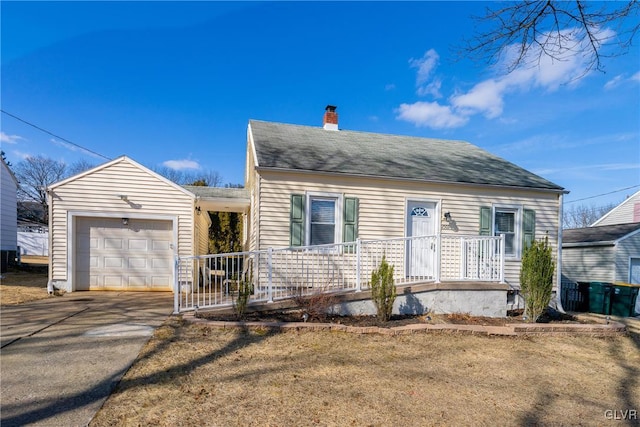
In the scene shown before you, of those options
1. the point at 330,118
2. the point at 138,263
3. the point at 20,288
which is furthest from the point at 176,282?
the point at 330,118

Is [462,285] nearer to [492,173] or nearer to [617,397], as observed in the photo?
[617,397]

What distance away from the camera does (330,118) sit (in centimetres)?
1210

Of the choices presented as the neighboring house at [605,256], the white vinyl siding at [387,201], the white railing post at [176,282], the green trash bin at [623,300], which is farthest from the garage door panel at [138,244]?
the neighboring house at [605,256]

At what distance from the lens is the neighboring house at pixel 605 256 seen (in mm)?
13430

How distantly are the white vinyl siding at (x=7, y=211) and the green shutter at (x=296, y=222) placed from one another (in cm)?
1234

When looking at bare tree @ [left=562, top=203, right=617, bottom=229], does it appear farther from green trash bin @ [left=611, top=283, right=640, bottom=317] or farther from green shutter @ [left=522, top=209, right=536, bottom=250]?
green shutter @ [left=522, top=209, right=536, bottom=250]

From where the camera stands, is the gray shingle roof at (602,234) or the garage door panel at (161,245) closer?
the garage door panel at (161,245)

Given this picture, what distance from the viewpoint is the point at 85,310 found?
21.5ft

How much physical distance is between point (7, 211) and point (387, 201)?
49.4ft

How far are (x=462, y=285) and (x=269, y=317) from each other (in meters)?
3.88

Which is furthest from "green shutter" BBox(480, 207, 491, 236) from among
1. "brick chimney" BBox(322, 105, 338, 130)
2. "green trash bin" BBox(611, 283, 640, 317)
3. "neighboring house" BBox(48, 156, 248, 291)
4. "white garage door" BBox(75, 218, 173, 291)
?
"white garage door" BBox(75, 218, 173, 291)

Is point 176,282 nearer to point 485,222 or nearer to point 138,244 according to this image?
point 138,244

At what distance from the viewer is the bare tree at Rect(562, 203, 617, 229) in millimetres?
44031

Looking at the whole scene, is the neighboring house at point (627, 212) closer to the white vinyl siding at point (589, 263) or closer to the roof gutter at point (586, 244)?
the white vinyl siding at point (589, 263)
